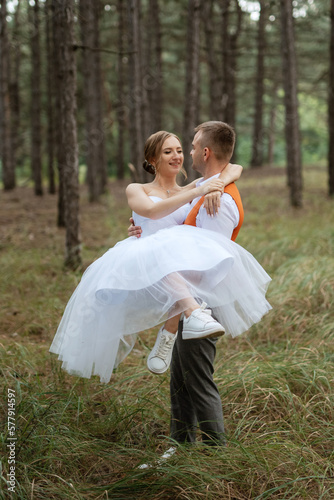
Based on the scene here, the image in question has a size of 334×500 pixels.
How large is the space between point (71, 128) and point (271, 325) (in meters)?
4.30

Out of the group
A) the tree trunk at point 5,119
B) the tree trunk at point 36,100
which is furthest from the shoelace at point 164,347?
→ the tree trunk at point 5,119

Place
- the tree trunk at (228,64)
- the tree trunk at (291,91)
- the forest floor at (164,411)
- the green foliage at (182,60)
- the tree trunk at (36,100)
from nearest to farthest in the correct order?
the forest floor at (164,411) → the tree trunk at (291,91) → the tree trunk at (36,100) → the tree trunk at (228,64) → the green foliage at (182,60)

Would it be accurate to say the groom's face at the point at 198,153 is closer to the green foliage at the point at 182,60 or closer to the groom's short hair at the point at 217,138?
the groom's short hair at the point at 217,138

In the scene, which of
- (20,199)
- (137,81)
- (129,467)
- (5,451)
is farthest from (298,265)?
(20,199)

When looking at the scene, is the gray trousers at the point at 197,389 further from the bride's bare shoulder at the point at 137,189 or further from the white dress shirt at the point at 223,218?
the bride's bare shoulder at the point at 137,189

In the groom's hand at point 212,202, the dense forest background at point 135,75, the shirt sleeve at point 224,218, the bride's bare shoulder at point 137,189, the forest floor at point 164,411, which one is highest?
the dense forest background at point 135,75

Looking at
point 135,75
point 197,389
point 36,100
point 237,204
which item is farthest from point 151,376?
point 36,100

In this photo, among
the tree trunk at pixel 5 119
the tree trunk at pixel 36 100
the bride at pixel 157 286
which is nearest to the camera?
the bride at pixel 157 286

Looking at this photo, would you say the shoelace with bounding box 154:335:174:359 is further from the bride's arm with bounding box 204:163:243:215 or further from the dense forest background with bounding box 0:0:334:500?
the bride's arm with bounding box 204:163:243:215

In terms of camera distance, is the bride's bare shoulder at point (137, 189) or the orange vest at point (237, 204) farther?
the bride's bare shoulder at point (137, 189)

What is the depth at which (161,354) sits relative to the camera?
2.82 meters

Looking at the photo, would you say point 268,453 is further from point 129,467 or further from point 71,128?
point 71,128

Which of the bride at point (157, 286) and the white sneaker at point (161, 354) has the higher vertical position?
the bride at point (157, 286)

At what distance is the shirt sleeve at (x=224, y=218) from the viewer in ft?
9.44
